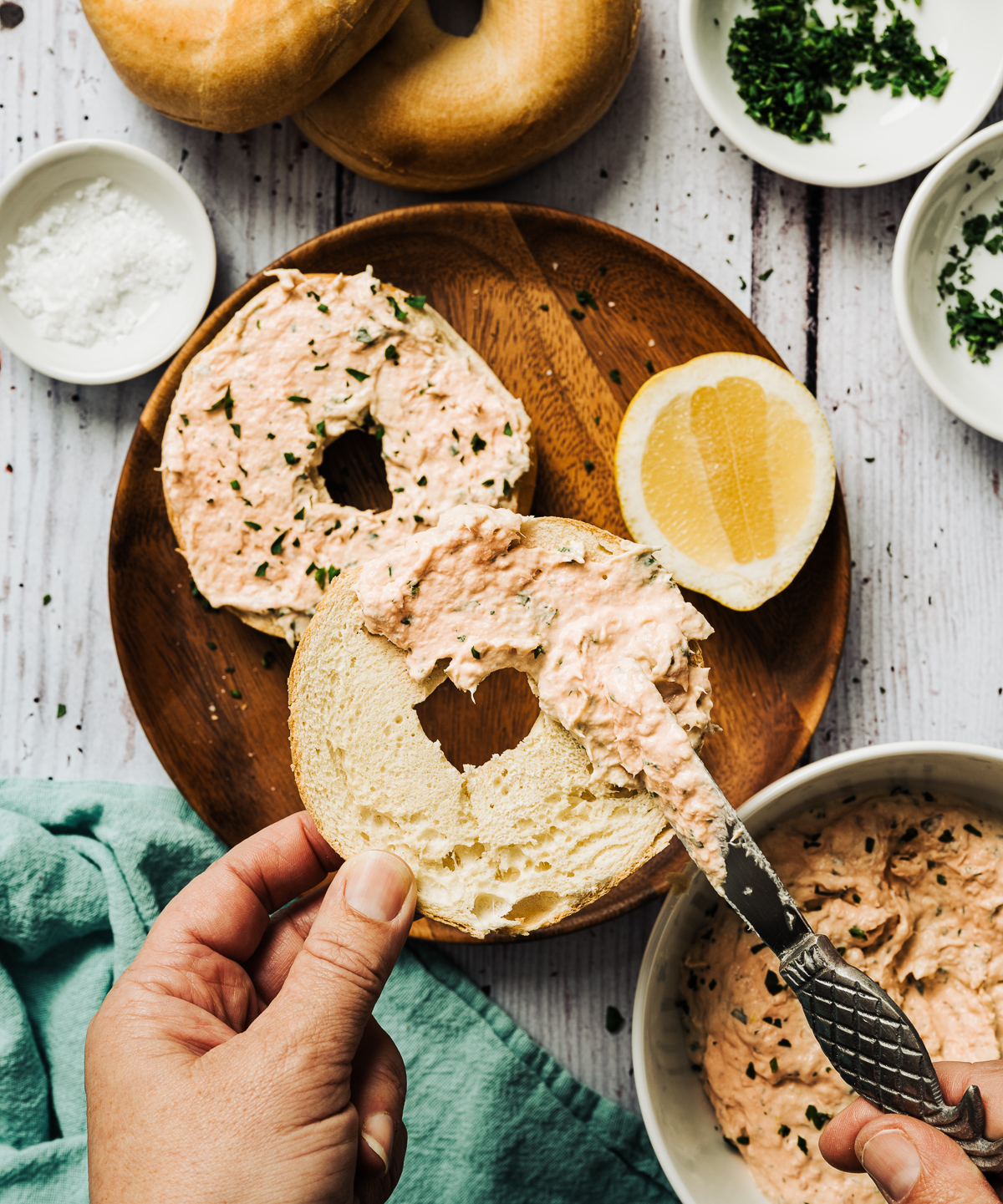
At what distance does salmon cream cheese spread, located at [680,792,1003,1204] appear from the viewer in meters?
2.06

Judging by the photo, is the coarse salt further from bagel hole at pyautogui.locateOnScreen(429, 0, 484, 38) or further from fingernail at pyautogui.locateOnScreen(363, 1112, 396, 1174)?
fingernail at pyautogui.locateOnScreen(363, 1112, 396, 1174)

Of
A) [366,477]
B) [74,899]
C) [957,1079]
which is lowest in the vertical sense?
[74,899]

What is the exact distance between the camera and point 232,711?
93.7 inches

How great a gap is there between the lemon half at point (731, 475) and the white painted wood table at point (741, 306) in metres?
0.34

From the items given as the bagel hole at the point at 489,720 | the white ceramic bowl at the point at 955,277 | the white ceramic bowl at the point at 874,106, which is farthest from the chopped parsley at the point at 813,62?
the bagel hole at the point at 489,720

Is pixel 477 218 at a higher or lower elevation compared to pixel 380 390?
higher

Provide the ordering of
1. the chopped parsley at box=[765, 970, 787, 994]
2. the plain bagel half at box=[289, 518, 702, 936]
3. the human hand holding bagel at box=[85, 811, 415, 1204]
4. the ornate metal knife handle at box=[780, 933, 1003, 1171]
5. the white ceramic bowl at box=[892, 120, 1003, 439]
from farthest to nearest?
the white ceramic bowl at box=[892, 120, 1003, 439], the chopped parsley at box=[765, 970, 787, 994], the plain bagel half at box=[289, 518, 702, 936], the ornate metal knife handle at box=[780, 933, 1003, 1171], the human hand holding bagel at box=[85, 811, 415, 1204]

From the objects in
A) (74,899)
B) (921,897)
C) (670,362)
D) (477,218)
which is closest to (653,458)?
(670,362)

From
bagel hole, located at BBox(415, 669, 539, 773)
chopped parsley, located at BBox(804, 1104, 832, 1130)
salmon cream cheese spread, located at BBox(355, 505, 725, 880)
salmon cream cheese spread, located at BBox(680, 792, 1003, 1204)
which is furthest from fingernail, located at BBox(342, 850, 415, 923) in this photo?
chopped parsley, located at BBox(804, 1104, 832, 1130)

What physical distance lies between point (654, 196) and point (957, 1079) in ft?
6.99

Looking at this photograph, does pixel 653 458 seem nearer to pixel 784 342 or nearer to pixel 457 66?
pixel 784 342

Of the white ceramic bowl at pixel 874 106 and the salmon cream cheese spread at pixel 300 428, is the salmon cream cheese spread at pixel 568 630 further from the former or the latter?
the white ceramic bowl at pixel 874 106

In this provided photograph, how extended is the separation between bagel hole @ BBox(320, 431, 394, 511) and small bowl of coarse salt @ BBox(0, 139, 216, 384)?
0.48 metres

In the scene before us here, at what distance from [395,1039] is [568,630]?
4.04 feet
